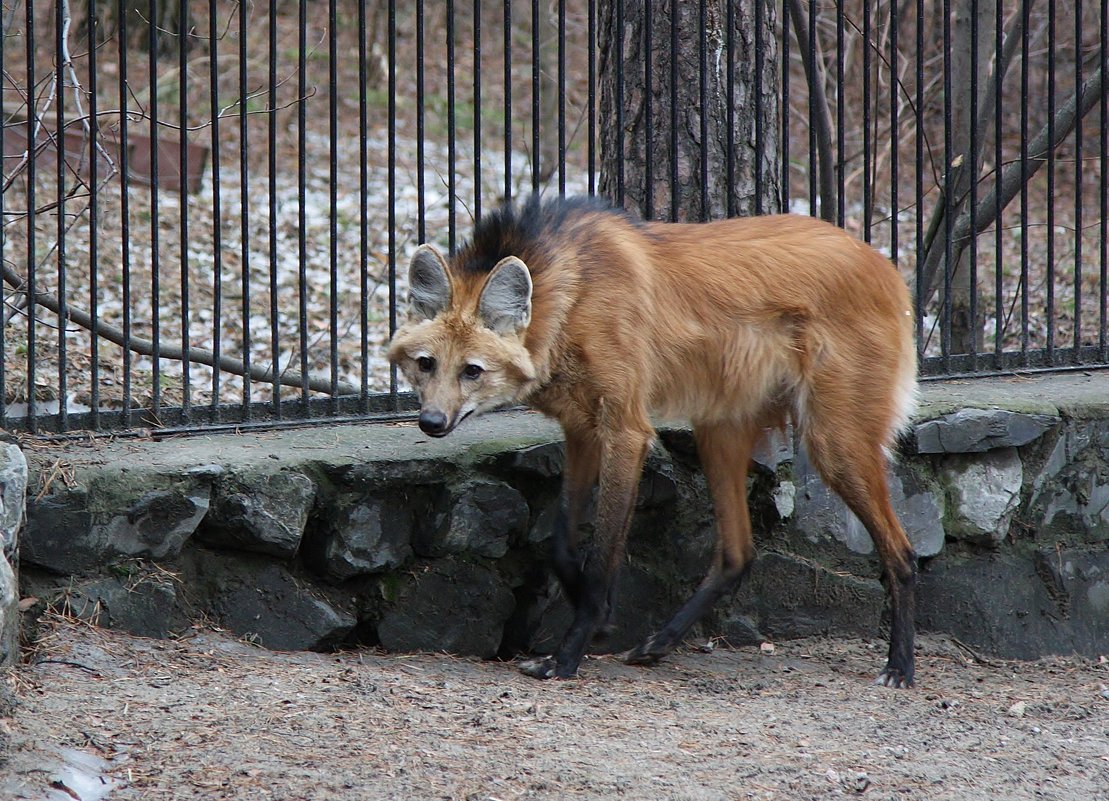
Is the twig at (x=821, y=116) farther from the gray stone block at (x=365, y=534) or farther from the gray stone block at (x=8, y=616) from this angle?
the gray stone block at (x=8, y=616)

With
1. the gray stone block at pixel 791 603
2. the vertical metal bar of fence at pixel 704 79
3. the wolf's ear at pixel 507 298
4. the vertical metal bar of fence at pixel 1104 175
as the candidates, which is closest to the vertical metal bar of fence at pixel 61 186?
the wolf's ear at pixel 507 298

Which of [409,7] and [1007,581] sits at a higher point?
[409,7]

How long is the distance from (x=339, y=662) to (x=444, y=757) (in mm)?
1043

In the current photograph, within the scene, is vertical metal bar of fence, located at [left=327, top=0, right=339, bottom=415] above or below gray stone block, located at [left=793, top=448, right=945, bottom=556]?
above

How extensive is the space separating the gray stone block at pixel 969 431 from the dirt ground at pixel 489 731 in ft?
3.17

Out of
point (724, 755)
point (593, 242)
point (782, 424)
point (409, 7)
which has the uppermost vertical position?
point (409, 7)

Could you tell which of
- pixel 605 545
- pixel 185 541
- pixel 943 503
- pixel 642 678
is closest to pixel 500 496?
pixel 605 545

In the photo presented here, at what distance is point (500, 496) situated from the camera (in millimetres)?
4305

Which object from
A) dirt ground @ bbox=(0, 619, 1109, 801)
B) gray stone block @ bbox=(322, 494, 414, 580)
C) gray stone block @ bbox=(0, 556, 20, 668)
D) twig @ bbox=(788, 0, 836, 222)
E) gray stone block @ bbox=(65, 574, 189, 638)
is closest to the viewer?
dirt ground @ bbox=(0, 619, 1109, 801)

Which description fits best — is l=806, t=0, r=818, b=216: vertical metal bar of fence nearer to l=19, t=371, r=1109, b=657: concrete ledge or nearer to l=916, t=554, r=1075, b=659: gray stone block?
l=19, t=371, r=1109, b=657: concrete ledge

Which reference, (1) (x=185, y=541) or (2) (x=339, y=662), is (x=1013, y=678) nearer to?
(2) (x=339, y=662)

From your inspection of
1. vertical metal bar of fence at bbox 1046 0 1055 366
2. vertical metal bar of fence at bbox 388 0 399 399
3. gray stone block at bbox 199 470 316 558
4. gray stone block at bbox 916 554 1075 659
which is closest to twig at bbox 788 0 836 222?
vertical metal bar of fence at bbox 1046 0 1055 366

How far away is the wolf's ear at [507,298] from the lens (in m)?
3.73

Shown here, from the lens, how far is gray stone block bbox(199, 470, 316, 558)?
399 centimetres
